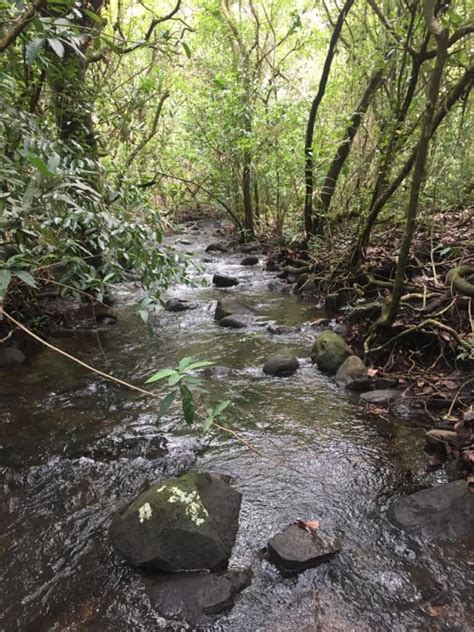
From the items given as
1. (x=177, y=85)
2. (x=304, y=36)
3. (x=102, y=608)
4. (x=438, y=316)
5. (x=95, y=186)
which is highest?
(x=304, y=36)

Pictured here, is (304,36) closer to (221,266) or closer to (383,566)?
(221,266)

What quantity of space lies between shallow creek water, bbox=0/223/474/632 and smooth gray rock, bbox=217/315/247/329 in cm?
102

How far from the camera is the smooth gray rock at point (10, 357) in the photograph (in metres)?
4.54

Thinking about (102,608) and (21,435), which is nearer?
(102,608)

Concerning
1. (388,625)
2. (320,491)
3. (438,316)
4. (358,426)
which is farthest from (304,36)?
(388,625)

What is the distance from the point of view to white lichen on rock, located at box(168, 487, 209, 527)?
86.7 inches

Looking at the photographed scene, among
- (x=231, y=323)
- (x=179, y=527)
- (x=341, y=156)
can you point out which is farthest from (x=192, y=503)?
(x=341, y=156)

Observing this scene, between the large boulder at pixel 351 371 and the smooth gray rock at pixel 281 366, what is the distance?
473 millimetres

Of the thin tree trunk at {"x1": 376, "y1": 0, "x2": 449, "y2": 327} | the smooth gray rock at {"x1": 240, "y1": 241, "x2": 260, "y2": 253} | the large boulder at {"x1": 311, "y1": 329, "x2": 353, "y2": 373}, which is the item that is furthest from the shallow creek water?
the smooth gray rock at {"x1": 240, "y1": 241, "x2": 260, "y2": 253}

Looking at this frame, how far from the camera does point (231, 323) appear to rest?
6.00 metres

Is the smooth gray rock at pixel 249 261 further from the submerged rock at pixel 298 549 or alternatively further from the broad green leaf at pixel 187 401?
the broad green leaf at pixel 187 401

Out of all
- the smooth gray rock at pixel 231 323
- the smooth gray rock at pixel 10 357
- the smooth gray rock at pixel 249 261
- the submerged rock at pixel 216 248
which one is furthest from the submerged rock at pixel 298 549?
the submerged rock at pixel 216 248

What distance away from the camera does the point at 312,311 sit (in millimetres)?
6660

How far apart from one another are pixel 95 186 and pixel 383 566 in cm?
321
